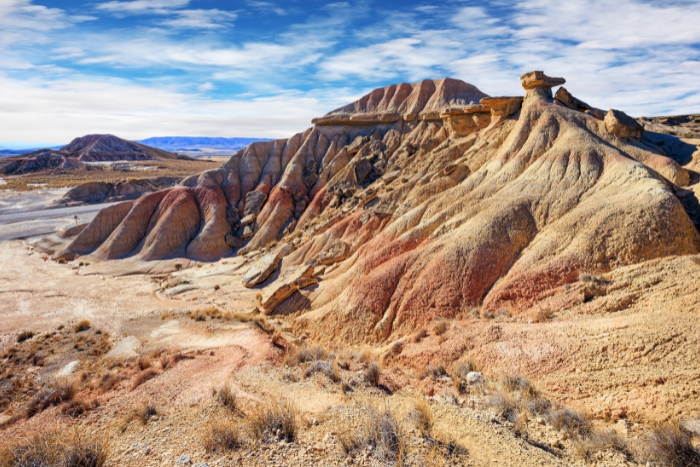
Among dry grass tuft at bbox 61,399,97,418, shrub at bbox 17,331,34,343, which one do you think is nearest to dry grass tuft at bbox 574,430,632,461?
dry grass tuft at bbox 61,399,97,418

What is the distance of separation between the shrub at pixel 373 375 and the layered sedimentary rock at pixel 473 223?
4447 mm

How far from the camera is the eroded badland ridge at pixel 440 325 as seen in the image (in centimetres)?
723

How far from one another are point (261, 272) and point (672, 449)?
75.0 ft

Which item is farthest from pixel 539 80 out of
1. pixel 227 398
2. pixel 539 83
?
pixel 227 398

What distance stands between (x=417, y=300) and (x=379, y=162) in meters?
22.8

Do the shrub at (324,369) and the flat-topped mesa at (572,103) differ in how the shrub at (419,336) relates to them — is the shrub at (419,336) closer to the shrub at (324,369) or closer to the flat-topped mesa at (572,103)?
the shrub at (324,369)

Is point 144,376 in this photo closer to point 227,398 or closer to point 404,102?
point 227,398

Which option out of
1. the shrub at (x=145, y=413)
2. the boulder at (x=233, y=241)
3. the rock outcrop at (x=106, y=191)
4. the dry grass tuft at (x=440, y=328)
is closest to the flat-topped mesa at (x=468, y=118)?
the dry grass tuft at (x=440, y=328)

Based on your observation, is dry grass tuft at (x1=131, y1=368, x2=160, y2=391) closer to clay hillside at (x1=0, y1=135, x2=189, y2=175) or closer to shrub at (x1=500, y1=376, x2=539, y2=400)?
shrub at (x1=500, y1=376, x2=539, y2=400)

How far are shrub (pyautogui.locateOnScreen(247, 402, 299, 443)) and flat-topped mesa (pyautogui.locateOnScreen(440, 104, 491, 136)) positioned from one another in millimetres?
24661

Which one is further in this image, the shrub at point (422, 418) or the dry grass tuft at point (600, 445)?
the shrub at point (422, 418)

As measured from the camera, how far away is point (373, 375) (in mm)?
10602

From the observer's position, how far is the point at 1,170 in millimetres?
109000

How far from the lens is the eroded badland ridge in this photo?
7234 mm
